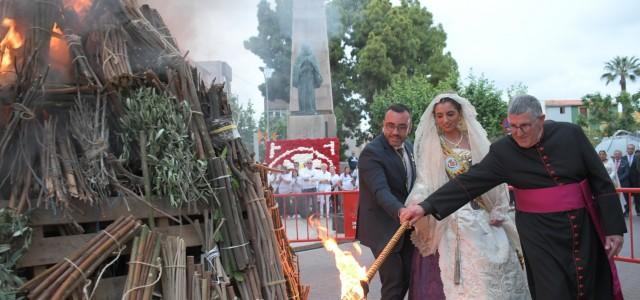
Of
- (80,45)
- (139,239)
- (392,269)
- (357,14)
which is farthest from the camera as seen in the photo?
(357,14)

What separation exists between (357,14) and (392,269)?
32.3 m

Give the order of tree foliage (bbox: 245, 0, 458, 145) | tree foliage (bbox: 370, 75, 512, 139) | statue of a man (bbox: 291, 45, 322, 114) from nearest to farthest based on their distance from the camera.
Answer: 1. statue of a man (bbox: 291, 45, 322, 114)
2. tree foliage (bbox: 370, 75, 512, 139)
3. tree foliage (bbox: 245, 0, 458, 145)

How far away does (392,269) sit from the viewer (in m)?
4.34

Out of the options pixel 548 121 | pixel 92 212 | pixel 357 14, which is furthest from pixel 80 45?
pixel 357 14

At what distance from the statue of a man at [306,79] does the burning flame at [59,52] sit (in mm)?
17255

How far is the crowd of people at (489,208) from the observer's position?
133 inches

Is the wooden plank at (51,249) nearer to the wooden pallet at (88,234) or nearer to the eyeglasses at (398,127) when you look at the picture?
the wooden pallet at (88,234)

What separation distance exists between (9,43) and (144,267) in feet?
Answer: 5.69

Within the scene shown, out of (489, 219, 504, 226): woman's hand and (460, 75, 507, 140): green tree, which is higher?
(460, 75, 507, 140): green tree

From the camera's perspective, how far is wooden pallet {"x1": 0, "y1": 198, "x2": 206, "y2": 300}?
3488mm

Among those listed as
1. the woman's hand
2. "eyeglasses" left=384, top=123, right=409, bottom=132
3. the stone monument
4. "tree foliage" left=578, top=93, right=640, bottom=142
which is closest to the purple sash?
the woman's hand

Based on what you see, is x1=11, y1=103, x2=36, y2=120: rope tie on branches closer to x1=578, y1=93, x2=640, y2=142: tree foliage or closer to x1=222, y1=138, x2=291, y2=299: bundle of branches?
x1=222, y1=138, x2=291, y2=299: bundle of branches

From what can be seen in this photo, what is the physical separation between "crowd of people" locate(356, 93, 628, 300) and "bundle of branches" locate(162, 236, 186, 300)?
1.42m

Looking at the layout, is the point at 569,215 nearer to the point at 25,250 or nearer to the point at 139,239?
the point at 139,239
